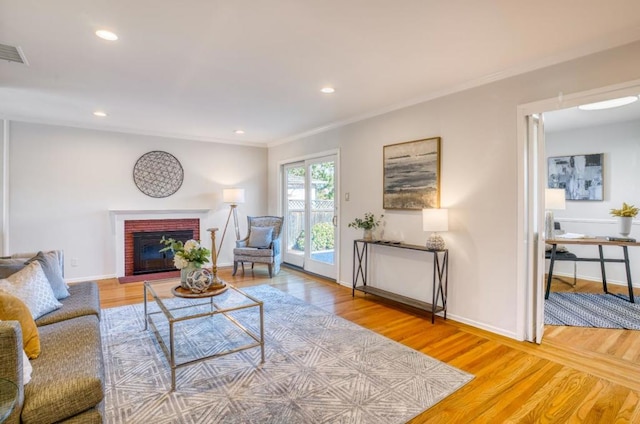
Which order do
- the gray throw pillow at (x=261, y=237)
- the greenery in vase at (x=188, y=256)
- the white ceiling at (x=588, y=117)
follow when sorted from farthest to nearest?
1. the gray throw pillow at (x=261, y=237)
2. the white ceiling at (x=588, y=117)
3. the greenery in vase at (x=188, y=256)

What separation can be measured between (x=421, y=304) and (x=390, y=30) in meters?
2.69

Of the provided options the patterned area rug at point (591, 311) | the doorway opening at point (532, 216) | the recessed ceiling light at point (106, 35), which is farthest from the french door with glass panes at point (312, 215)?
the recessed ceiling light at point (106, 35)

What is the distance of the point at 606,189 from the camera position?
5.00 meters

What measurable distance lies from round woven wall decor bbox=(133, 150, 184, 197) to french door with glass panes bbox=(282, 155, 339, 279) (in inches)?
77.3

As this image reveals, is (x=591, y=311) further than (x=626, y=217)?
No

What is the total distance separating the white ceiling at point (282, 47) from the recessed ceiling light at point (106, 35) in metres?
0.06

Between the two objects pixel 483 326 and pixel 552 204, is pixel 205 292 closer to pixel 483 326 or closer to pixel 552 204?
pixel 483 326

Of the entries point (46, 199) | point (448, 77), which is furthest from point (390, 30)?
point (46, 199)

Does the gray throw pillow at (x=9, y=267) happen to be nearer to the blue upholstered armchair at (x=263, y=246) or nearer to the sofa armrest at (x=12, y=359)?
the sofa armrest at (x=12, y=359)

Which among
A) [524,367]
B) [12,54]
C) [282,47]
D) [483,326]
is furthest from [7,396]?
[483,326]

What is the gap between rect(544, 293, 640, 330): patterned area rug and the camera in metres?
3.41

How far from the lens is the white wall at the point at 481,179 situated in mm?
2707

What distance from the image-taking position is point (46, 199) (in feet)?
16.1

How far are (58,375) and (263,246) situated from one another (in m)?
4.12
